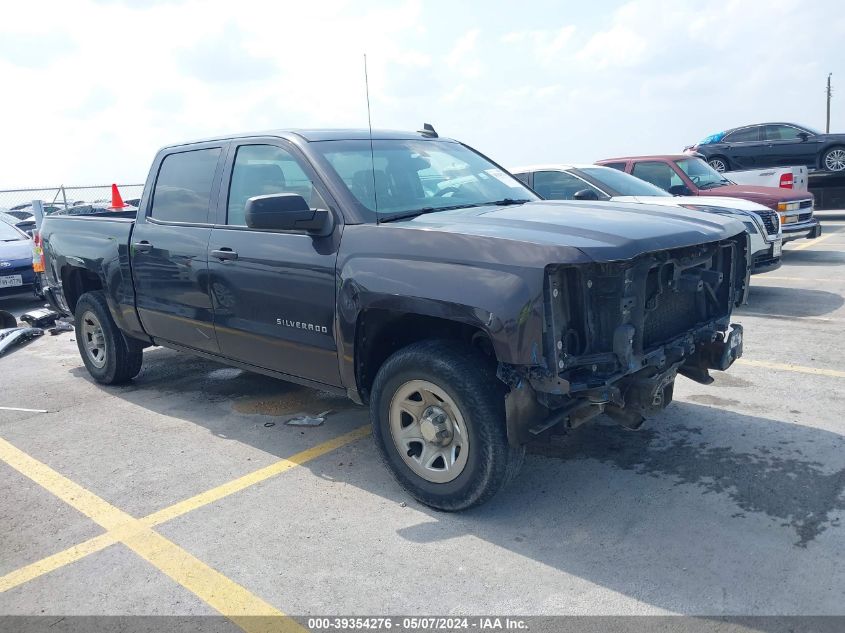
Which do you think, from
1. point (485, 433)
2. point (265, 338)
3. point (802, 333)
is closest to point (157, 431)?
point (265, 338)

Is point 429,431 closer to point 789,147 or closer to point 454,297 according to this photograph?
point 454,297

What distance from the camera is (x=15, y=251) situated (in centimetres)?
1094

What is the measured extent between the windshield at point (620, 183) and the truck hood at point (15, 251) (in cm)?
804

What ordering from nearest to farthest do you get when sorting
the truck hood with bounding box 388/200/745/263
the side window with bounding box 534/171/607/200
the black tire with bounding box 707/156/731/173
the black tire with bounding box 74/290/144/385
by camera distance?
the truck hood with bounding box 388/200/745/263 → the black tire with bounding box 74/290/144/385 → the side window with bounding box 534/171/607/200 → the black tire with bounding box 707/156/731/173

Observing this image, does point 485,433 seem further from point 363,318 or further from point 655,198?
point 655,198

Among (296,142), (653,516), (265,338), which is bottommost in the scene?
(653,516)

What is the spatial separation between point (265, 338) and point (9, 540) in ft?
5.54

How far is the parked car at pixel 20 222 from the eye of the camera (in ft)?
41.5

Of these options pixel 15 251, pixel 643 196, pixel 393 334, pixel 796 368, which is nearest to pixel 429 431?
pixel 393 334

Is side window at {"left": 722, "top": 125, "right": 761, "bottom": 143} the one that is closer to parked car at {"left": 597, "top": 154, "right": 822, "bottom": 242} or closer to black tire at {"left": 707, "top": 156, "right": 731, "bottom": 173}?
black tire at {"left": 707, "top": 156, "right": 731, "bottom": 173}

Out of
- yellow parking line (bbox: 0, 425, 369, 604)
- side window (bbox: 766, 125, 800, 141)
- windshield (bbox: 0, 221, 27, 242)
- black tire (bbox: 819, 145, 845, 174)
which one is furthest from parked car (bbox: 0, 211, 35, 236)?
black tire (bbox: 819, 145, 845, 174)

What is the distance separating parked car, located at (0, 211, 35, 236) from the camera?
12.6 meters

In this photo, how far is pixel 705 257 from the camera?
4.02m

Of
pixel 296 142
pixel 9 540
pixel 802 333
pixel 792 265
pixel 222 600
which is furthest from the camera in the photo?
pixel 792 265
